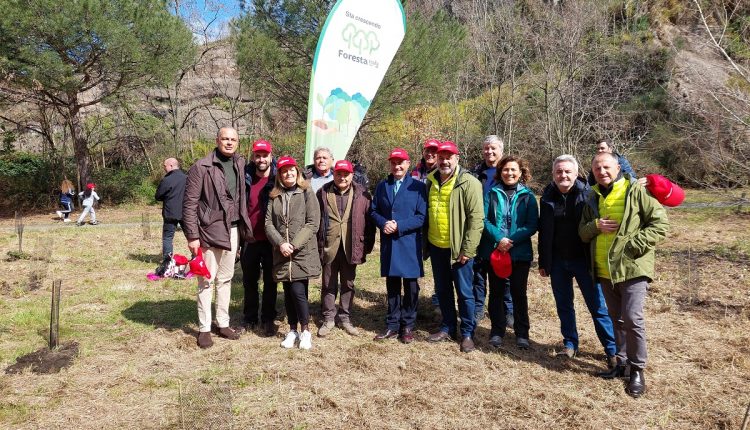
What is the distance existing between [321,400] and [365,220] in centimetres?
178

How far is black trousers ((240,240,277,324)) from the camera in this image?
4.65 meters

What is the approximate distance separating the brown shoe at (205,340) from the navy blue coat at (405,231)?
1607 millimetres

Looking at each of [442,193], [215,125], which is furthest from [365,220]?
[215,125]

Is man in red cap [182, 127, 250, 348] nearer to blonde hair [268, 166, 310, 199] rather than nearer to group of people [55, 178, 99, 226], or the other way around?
blonde hair [268, 166, 310, 199]

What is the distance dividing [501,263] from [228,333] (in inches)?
99.0

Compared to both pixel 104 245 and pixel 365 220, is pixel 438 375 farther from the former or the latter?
pixel 104 245

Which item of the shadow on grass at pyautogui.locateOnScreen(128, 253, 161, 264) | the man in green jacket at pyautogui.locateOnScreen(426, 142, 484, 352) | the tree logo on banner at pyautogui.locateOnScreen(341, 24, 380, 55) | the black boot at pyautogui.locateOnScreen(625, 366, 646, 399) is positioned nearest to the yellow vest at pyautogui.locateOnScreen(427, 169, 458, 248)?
the man in green jacket at pyautogui.locateOnScreen(426, 142, 484, 352)

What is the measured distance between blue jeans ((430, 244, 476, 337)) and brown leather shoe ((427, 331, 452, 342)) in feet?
0.12

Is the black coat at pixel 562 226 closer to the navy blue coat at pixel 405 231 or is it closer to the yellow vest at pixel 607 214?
the yellow vest at pixel 607 214

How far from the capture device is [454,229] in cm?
425

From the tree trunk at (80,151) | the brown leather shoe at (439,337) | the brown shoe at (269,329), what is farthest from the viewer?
the tree trunk at (80,151)

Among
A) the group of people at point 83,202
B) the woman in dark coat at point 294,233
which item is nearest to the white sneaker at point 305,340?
the woman in dark coat at point 294,233

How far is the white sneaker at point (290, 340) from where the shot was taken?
4.38 metres

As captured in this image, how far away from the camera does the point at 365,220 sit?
15.4 feet
